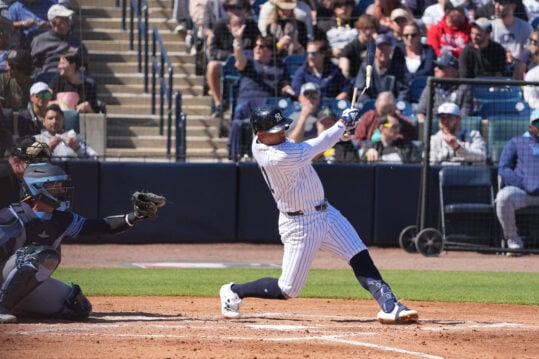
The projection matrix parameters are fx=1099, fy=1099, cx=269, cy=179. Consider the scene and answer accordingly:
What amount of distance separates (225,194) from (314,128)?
59.3 inches

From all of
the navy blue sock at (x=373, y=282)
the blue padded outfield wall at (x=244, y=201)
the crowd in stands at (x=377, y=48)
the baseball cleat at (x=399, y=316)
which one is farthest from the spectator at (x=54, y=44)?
the baseball cleat at (x=399, y=316)

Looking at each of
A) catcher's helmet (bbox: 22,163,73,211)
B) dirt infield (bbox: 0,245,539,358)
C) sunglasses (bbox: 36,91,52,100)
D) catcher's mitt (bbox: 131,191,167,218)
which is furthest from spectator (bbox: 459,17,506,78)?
catcher's helmet (bbox: 22,163,73,211)

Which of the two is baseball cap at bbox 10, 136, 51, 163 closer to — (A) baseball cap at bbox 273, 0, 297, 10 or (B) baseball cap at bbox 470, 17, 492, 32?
(A) baseball cap at bbox 273, 0, 297, 10

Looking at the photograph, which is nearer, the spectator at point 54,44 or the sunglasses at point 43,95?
the sunglasses at point 43,95

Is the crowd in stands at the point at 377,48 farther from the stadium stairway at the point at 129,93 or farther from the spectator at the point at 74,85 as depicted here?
the spectator at the point at 74,85

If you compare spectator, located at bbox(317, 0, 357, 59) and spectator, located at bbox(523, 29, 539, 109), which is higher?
spectator, located at bbox(317, 0, 357, 59)

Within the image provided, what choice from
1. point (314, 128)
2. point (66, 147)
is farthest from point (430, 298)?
point (66, 147)

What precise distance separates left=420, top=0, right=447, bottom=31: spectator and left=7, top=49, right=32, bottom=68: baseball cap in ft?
20.3

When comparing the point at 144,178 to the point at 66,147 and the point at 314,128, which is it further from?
the point at 314,128

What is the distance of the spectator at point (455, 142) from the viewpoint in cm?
1455

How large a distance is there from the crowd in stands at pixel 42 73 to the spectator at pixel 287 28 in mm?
2837

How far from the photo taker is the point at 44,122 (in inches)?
554

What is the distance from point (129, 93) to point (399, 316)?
352 inches

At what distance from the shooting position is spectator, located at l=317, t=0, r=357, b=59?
16.8 metres
